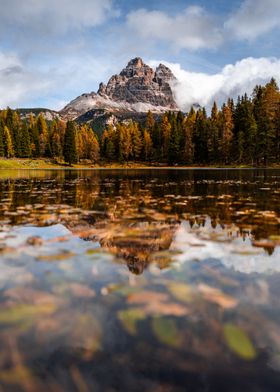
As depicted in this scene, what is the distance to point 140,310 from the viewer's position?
412cm

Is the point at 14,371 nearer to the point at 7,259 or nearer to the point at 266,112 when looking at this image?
the point at 7,259

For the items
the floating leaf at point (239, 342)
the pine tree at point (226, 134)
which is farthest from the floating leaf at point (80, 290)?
the pine tree at point (226, 134)

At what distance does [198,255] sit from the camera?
645 cm

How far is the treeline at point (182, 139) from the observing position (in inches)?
2945

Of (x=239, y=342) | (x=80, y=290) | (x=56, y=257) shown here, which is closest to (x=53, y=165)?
(x=56, y=257)

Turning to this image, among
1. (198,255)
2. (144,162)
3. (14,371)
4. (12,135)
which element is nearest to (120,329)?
(14,371)

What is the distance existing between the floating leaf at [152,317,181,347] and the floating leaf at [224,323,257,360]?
1.80 ft

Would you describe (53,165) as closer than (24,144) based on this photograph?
Yes

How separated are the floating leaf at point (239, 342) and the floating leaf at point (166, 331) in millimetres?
548

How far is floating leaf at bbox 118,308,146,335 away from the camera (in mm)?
3705

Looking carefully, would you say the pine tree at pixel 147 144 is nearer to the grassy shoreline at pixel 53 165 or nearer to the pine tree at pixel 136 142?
the pine tree at pixel 136 142

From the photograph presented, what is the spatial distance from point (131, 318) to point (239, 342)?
4.10ft

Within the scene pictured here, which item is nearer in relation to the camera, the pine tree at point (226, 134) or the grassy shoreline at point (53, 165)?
the pine tree at point (226, 134)

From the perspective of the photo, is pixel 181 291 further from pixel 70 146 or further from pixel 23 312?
pixel 70 146
